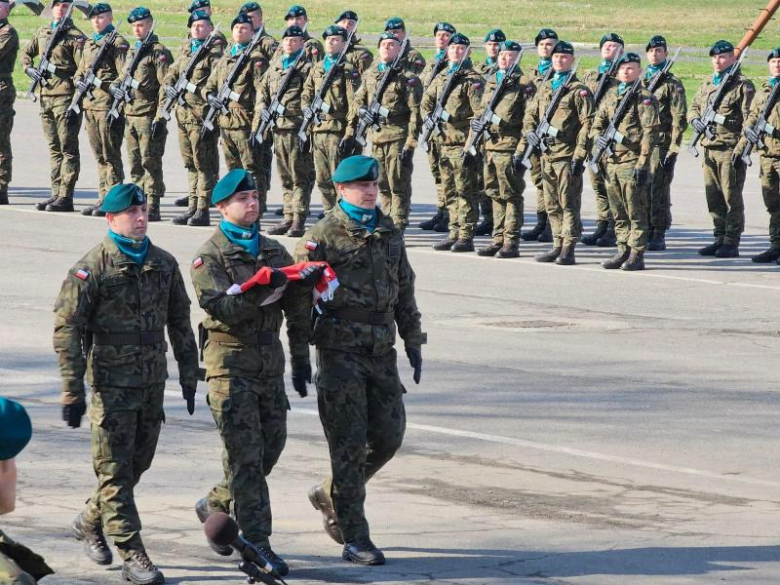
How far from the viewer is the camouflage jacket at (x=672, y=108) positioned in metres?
18.2

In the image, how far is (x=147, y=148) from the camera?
67.2 ft

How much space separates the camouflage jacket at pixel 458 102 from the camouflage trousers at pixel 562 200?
1.13 metres

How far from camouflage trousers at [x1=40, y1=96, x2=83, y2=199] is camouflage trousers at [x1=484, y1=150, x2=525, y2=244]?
5.34m

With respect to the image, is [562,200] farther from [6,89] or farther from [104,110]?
[6,89]

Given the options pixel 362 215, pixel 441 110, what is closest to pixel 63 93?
pixel 441 110

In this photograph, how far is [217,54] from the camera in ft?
66.2

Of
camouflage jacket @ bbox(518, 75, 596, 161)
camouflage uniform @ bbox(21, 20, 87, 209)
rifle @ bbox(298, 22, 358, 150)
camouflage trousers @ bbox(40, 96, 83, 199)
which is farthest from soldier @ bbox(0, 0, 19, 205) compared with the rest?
camouflage jacket @ bbox(518, 75, 596, 161)

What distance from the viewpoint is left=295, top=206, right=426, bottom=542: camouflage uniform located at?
331 inches

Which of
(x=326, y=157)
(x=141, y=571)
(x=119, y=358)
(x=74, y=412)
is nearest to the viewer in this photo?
(x=141, y=571)

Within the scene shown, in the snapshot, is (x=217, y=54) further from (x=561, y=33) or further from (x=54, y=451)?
(x=561, y=33)

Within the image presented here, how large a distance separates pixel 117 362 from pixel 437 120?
36.6 ft

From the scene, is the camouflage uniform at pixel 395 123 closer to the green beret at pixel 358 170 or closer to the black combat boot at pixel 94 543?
the green beret at pixel 358 170

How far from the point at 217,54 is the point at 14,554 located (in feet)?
52.7

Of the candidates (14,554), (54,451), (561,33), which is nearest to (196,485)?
(54,451)
